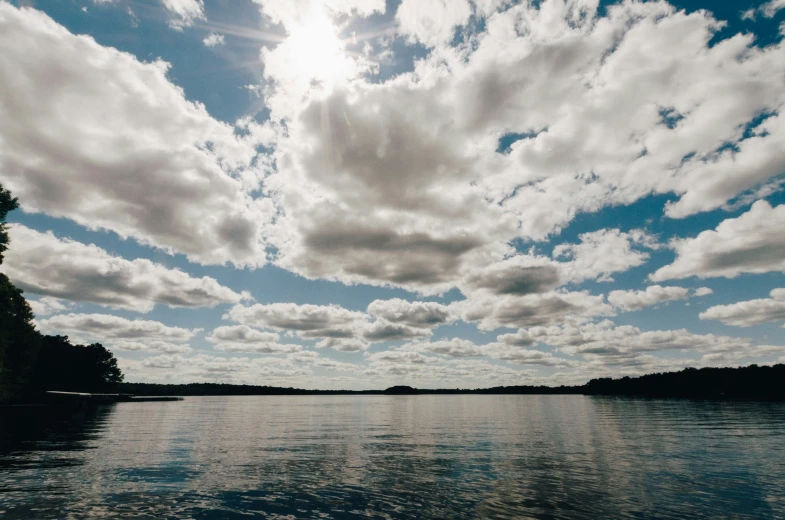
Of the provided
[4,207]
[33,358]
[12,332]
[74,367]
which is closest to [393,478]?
[4,207]

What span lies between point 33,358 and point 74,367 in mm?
64500

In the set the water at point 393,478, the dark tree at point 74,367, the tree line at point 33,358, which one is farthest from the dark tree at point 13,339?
the dark tree at point 74,367

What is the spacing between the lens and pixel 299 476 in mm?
29172

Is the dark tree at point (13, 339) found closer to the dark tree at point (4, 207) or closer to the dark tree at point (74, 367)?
the dark tree at point (4, 207)

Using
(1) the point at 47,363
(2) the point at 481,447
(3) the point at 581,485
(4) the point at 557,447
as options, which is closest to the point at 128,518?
(3) the point at 581,485

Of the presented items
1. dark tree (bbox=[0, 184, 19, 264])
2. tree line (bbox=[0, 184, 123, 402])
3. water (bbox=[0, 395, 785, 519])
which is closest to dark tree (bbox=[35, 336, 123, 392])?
tree line (bbox=[0, 184, 123, 402])

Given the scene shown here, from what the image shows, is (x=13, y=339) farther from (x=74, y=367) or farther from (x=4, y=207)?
(x=74, y=367)

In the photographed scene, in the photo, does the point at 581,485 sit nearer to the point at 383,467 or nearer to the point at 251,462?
the point at 383,467

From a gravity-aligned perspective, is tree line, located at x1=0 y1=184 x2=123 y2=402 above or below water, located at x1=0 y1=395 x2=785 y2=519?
above

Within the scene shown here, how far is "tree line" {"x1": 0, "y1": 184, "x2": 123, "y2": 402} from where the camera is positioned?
6825 cm

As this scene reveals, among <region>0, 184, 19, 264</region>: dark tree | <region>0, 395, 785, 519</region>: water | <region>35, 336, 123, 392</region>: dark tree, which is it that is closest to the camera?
<region>0, 395, 785, 519</region>: water

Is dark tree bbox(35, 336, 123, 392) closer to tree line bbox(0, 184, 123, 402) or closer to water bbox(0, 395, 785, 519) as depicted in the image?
tree line bbox(0, 184, 123, 402)

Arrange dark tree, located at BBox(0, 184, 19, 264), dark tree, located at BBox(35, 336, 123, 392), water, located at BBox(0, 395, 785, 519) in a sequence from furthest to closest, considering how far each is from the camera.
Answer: dark tree, located at BBox(35, 336, 123, 392), dark tree, located at BBox(0, 184, 19, 264), water, located at BBox(0, 395, 785, 519)

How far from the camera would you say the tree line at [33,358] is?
6825 centimetres
